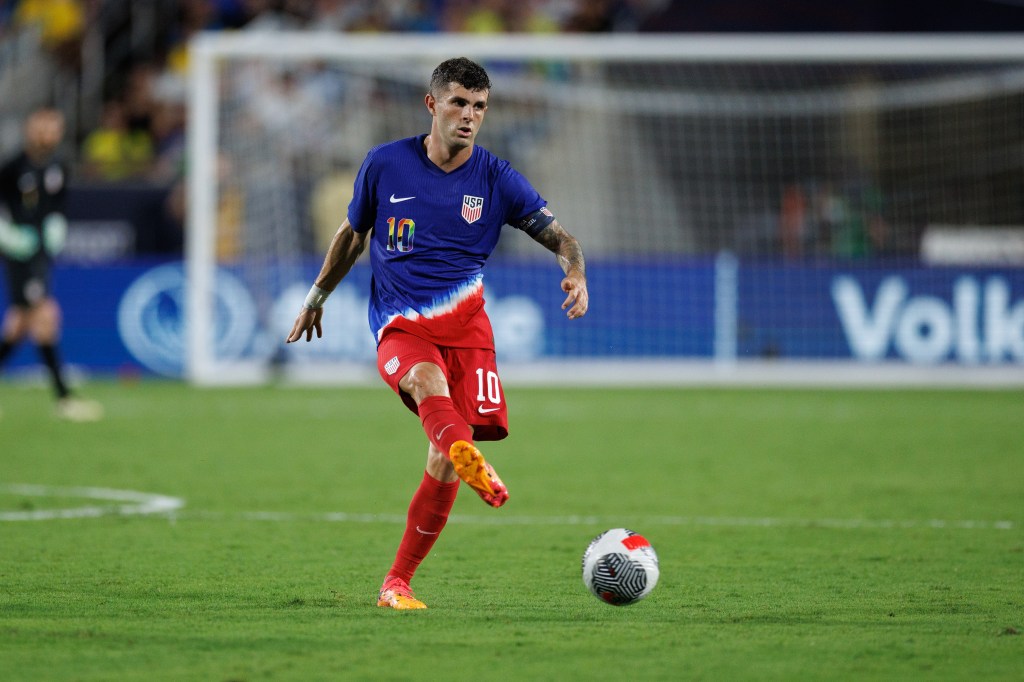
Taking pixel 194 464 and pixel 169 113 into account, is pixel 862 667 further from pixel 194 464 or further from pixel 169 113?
pixel 169 113

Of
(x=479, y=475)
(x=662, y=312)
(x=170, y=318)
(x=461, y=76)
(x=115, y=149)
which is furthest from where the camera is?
(x=115, y=149)

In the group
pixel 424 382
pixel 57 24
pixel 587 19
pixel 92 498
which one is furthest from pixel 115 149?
pixel 424 382

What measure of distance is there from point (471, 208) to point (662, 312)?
42.7 feet

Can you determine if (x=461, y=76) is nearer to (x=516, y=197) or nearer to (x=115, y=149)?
(x=516, y=197)

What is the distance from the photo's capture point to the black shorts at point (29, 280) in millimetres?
14438

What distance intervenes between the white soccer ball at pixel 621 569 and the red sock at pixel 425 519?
667 millimetres

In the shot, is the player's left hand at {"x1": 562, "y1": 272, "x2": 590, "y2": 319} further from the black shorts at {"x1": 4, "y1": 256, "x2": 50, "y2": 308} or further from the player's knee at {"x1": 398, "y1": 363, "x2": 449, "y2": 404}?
the black shorts at {"x1": 4, "y1": 256, "x2": 50, "y2": 308}

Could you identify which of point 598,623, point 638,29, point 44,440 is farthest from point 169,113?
point 598,623

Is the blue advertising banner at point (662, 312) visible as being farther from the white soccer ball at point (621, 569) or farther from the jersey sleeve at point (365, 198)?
the white soccer ball at point (621, 569)

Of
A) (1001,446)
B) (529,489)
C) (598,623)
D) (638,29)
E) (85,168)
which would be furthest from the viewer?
(638,29)

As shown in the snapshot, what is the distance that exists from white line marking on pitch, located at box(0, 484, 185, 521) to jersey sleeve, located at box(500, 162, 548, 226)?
141 inches

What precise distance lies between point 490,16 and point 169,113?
4999 millimetres

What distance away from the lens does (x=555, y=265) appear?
1895cm

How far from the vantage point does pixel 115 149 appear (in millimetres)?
22547
